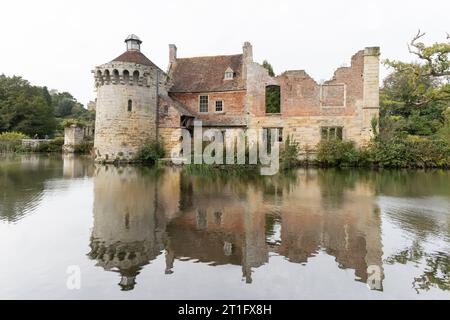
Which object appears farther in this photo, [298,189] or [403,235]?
[298,189]

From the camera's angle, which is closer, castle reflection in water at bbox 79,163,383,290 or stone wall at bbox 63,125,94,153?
castle reflection in water at bbox 79,163,383,290

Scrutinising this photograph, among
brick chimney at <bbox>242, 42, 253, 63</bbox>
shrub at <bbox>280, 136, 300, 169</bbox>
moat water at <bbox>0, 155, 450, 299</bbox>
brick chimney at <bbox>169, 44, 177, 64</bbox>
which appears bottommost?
moat water at <bbox>0, 155, 450, 299</bbox>

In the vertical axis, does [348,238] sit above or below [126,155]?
below

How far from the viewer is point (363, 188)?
14734 mm

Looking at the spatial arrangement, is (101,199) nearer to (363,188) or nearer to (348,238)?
(348,238)

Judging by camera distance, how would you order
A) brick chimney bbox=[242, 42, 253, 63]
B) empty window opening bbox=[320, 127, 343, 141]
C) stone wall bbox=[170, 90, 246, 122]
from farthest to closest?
stone wall bbox=[170, 90, 246, 122] < brick chimney bbox=[242, 42, 253, 63] < empty window opening bbox=[320, 127, 343, 141]

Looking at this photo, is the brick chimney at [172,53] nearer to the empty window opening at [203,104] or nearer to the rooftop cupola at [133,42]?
the rooftop cupola at [133,42]

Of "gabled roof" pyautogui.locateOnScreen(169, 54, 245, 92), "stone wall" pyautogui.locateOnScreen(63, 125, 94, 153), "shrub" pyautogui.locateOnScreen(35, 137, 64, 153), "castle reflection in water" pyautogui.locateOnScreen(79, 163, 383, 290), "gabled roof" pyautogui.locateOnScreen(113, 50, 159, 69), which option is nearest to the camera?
"castle reflection in water" pyautogui.locateOnScreen(79, 163, 383, 290)

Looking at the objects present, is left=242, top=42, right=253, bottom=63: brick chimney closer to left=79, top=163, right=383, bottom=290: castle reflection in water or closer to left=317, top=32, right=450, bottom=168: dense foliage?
left=317, top=32, right=450, bottom=168: dense foliage

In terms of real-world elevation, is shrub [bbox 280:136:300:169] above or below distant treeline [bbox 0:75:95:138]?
below

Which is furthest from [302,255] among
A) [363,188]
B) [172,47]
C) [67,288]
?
[172,47]

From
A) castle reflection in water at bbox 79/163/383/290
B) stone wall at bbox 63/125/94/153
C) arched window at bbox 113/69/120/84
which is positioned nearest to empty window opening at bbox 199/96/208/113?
arched window at bbox 113/69/120/84

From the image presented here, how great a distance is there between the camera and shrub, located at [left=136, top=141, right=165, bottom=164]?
88.8ft
